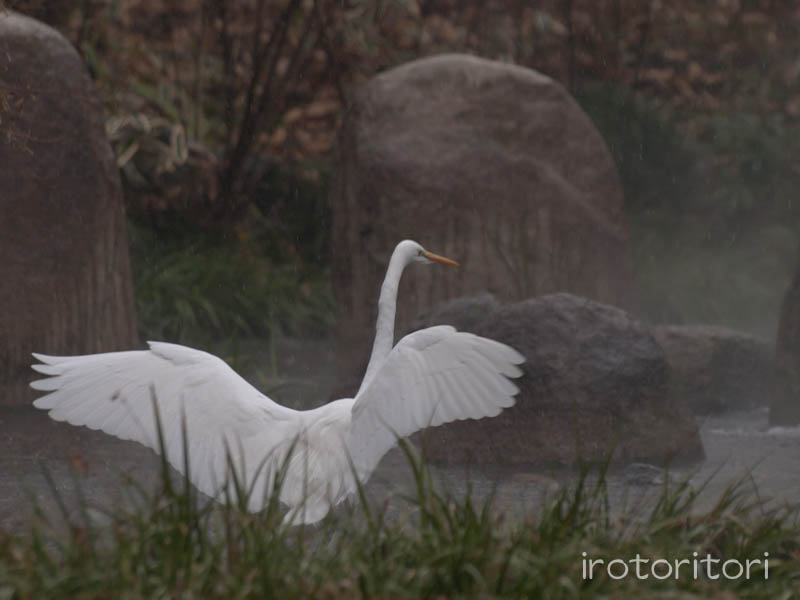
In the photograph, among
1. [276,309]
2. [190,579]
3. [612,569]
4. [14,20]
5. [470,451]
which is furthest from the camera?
[276,309]

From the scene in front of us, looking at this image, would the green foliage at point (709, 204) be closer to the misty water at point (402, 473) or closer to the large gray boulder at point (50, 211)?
the misty water at point (402, 473)

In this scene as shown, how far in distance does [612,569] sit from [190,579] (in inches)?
38.7

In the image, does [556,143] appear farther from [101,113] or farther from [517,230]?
[101,113]

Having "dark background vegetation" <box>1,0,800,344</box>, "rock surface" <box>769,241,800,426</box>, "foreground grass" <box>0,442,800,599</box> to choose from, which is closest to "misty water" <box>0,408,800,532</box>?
"rock surface" <box>769,241,800,426</box>

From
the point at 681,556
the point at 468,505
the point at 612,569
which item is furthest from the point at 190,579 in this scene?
the point at 681,556

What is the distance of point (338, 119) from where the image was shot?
38.1ft

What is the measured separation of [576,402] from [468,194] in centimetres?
238

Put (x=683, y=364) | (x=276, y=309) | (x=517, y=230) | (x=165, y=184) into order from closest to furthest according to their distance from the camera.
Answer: (x=683, y=364) → (x=517, y=230) → (x=276, y=309) → (x=165, y=184)

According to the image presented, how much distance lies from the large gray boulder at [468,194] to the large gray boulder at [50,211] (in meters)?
1.56

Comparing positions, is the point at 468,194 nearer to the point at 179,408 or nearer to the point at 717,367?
the point at 717,367

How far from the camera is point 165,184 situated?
32.4ft

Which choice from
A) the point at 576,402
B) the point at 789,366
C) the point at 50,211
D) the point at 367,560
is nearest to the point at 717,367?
the point at 789,366

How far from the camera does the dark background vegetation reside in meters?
9.53

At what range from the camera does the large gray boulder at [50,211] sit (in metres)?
6.29
